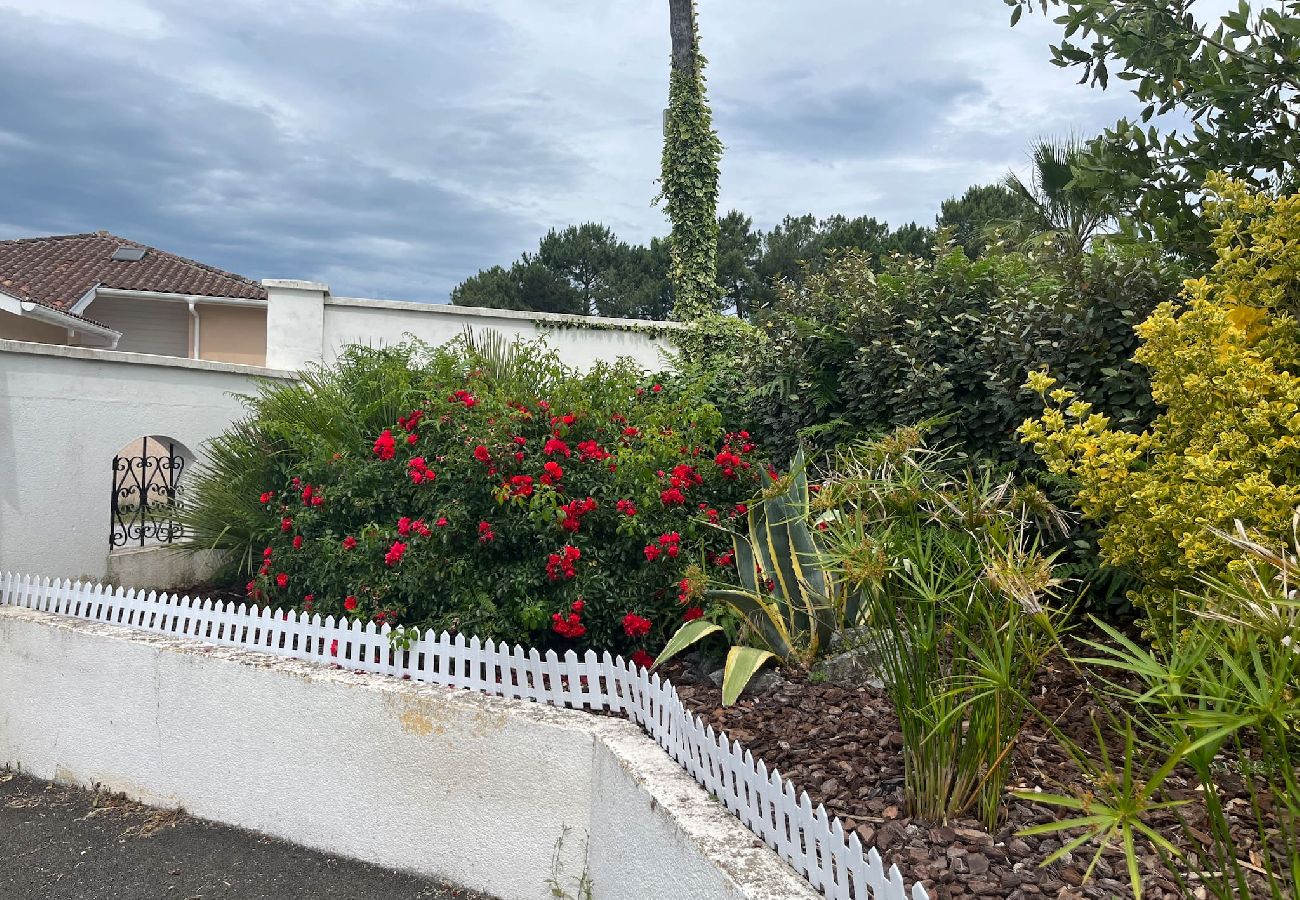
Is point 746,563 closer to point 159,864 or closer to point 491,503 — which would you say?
point 491,503

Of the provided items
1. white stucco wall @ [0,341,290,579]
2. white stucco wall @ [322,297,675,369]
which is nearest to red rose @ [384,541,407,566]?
white stucco wall @ [0,341,290,579]

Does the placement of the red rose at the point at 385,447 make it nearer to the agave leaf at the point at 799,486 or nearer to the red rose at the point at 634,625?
the red rose at the point at 634,625

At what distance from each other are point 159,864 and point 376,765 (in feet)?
3.50

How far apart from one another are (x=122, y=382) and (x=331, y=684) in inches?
147

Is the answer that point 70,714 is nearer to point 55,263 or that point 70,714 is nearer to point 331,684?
point 331,684

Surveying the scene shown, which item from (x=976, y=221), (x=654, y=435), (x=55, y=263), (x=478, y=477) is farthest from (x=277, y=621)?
(x=976, y=221)

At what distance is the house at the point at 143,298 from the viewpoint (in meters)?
16.7

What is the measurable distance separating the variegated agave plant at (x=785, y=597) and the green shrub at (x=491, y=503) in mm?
389

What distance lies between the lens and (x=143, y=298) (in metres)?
17.7

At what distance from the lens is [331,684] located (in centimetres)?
446

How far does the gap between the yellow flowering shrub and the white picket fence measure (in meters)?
Result: 1.56

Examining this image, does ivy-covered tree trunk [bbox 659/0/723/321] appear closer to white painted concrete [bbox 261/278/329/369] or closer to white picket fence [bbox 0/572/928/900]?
white painted concrete [bbox 261/278/329/369]

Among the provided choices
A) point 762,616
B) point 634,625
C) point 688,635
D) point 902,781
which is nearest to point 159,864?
point 634,625

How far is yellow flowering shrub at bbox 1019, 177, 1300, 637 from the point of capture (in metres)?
3.29
